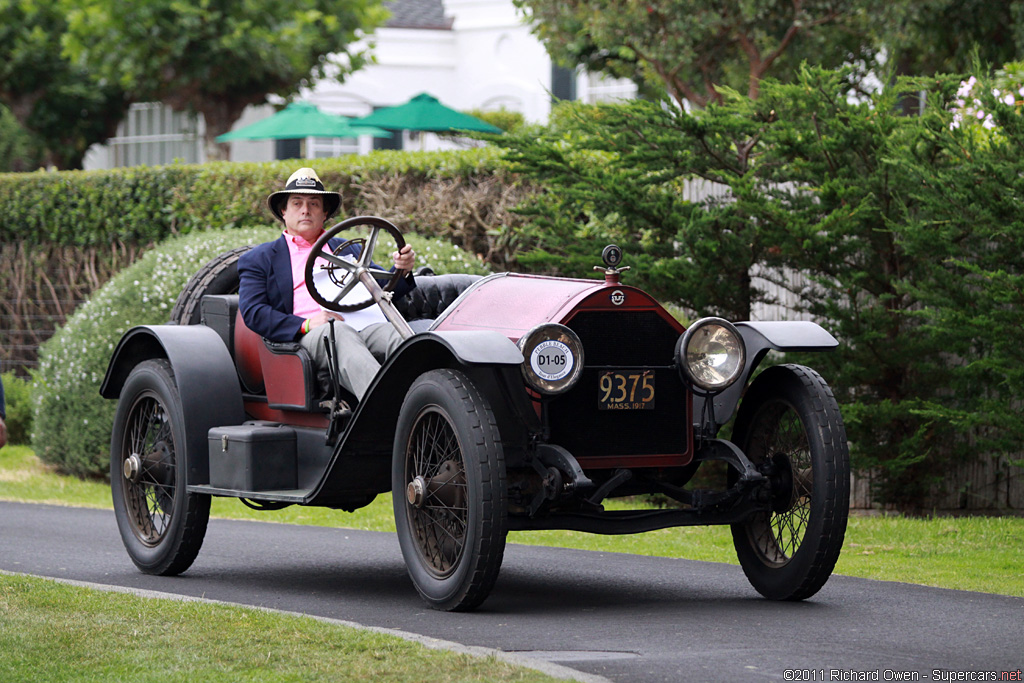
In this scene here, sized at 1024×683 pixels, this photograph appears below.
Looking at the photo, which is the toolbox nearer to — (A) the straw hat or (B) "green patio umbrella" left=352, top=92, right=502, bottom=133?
(A) the straw hat

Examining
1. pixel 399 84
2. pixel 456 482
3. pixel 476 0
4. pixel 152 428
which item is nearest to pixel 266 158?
pixel 399 84

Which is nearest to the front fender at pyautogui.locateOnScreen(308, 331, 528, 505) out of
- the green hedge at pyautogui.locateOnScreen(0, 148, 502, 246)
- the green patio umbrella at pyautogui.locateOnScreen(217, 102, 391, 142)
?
the green hedge at pyautogui.locateOnScreen(0, 148, 502, 246)

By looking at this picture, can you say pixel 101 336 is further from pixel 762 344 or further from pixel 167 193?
pixel 762 344

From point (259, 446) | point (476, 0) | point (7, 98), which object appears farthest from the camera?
point (476, 0)

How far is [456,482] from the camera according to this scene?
6.34 m

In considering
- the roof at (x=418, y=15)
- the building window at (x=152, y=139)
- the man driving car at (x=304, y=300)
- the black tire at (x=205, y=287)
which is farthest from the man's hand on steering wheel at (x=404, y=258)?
the building window at (x=152, y=139)

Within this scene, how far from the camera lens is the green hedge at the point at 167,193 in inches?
544

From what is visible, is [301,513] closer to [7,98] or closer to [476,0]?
[7,98]

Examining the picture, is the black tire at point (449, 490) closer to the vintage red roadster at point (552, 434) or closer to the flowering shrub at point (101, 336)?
the vintage red roadster at point (552, 434)

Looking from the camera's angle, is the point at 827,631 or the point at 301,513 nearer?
the point at 827,631

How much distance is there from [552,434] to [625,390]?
14.6 inches

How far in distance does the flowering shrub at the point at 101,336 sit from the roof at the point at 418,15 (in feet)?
68.3

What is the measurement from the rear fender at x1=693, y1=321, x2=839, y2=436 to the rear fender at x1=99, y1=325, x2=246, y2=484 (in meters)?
2.38

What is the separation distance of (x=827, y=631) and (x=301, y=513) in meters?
6.30
